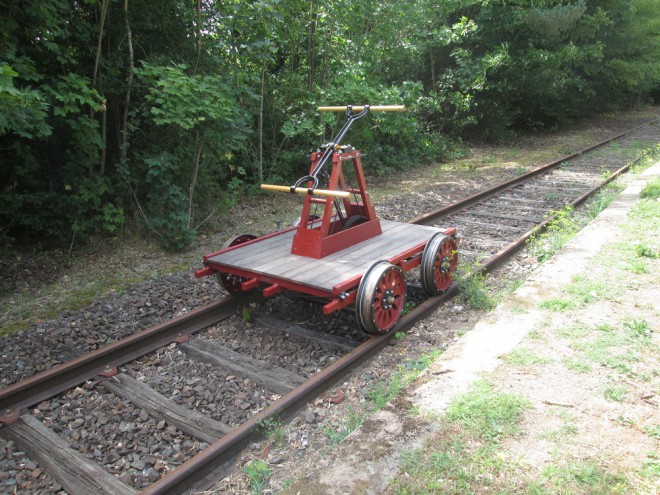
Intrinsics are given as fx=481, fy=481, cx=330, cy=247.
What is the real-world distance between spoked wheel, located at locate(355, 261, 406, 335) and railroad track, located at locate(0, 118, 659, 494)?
0.51 feet

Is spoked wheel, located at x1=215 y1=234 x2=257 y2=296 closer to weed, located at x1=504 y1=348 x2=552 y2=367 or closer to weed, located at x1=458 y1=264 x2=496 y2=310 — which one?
weed, located at x1=458 y1=264 x2=496 y2=310

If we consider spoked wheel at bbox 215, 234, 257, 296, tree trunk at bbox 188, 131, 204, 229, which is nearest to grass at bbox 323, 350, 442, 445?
spoked wheel at bbox 215, 234, 257, 296

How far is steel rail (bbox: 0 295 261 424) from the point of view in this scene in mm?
3576

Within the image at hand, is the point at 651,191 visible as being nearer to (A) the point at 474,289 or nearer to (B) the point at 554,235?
(B) the point at 554,235

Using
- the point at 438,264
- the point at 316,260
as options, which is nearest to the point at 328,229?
the point at 316,260

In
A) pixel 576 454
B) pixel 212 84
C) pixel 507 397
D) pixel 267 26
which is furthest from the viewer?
pixel 267 26

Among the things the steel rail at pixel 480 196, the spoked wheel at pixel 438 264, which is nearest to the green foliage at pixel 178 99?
the steel rail at pixel 480 196

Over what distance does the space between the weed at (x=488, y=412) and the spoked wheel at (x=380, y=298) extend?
124cm

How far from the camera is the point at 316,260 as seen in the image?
479cm

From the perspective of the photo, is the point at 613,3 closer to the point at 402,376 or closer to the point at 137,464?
the point at 402,376

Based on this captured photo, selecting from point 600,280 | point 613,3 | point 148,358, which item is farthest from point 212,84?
point 613,3

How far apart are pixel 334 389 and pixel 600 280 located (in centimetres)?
296

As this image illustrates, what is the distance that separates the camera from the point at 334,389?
380 centimetres

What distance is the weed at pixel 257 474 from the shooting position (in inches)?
111
